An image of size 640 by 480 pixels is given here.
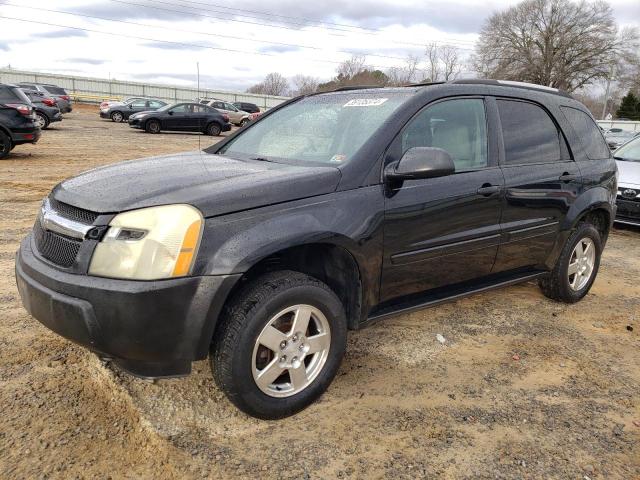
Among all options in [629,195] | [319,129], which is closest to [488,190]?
[319,129]

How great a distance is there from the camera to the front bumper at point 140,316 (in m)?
2.21

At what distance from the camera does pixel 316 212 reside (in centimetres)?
263

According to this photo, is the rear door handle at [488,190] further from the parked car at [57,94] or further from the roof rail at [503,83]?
the parked car at [57,94]

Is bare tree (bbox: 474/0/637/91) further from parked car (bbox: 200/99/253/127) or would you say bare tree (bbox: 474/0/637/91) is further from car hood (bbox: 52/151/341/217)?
car hood (bbox: 52/151/341/217)

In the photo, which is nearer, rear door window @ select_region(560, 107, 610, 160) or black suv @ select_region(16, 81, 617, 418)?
black suv @ select_region(16, 81, 617, 418)

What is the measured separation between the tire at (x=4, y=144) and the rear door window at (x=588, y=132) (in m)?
11.2

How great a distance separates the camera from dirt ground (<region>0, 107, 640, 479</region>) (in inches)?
92.6

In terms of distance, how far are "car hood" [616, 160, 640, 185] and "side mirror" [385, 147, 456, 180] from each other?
19.3ft

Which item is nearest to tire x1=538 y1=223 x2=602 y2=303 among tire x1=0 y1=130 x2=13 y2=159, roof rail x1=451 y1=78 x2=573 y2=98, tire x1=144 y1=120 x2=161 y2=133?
roof rail x1=451 y1=78 x2=573 y2=98

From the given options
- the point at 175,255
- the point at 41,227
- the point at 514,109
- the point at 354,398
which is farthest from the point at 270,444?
the point at 514,109

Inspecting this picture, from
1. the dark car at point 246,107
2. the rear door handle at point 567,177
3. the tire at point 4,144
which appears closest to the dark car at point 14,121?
the tire at point 4,144

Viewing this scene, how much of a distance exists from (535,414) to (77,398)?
245 centimetres

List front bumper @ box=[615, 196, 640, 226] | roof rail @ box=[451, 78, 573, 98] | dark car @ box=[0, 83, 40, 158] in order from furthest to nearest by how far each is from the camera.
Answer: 1. dark car @ box=[0, 83, 40, 158]
2. front bumper @ box=[615, 196, 640, 226]
3. roof rail @ box=[451, 78, 573, 98]

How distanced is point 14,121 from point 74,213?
1025 cm
